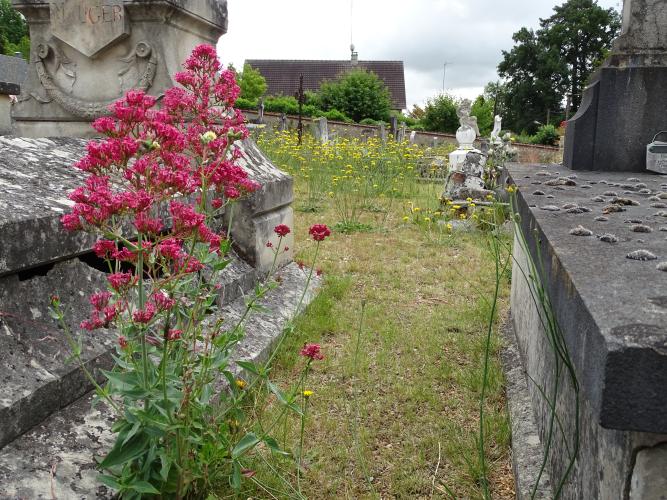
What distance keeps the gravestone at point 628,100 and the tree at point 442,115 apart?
30222 mm

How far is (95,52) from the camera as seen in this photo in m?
3.65

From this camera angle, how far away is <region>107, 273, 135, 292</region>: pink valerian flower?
1.42m

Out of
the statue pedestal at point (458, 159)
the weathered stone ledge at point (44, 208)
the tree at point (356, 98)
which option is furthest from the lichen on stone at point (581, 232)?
the tree at point (356, 98)

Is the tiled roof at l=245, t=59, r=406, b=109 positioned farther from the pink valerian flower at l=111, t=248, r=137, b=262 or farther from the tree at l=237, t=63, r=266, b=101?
the pink valerian flower at l=111, t=248, r=137, b=262

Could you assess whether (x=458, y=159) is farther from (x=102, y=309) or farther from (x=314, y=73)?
(x=314, y=73)

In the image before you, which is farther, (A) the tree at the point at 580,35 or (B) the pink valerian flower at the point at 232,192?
(A) the tree at the point at 580,35

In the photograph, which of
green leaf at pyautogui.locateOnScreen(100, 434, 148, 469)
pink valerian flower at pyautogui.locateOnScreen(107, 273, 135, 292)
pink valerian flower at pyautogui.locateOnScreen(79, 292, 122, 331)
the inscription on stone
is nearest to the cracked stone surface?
green leaf at pyautogui.locateOnScreen(100, 434, 148, 469)

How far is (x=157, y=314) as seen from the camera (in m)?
1.43

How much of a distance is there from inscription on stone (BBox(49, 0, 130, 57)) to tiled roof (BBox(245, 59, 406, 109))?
4052cm

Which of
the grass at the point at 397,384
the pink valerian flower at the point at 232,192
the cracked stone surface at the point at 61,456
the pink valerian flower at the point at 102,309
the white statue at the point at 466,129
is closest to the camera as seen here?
the pink valerian flower at the point at 102,309

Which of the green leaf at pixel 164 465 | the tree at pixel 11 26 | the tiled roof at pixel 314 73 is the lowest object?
the green leaf at pixel 164 465

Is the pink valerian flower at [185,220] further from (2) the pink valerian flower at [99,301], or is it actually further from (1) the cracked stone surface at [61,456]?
(1) the cracked stone surface at [61,456]

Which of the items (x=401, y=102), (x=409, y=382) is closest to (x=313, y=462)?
(x=409, y=382)

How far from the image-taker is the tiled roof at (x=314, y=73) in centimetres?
4388
